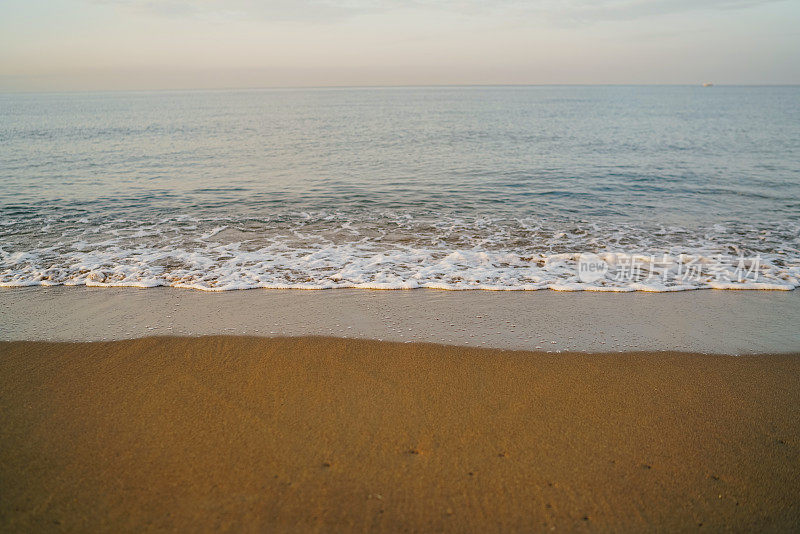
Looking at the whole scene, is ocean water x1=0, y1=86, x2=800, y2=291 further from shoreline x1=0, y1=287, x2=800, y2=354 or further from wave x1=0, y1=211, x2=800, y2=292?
shoreline x1=0, y1=287, x2=800, y2=354

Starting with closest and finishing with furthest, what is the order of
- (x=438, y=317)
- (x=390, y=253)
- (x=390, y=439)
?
(x=390, y=439) < (x=438, y=317) < (x=390, y=253)

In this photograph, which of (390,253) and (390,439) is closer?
(390,439)

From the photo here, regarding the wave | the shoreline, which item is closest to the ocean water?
the wave

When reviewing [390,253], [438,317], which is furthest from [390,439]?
[390,253]

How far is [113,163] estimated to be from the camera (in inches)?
752

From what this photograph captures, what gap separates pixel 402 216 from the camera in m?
11.3

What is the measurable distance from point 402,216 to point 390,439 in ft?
27.5

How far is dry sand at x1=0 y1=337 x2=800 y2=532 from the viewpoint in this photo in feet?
8.93

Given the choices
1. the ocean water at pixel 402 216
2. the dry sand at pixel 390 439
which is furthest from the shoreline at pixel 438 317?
the ocean water at pixel 402 216

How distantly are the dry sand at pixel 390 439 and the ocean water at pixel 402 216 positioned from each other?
2309 millimetres

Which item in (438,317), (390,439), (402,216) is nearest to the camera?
(390,439)

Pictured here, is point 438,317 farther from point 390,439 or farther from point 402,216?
point 402,216

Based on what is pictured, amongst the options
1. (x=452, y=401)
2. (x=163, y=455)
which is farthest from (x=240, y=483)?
(x=452, y=401)

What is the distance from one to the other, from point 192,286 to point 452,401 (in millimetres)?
4460
